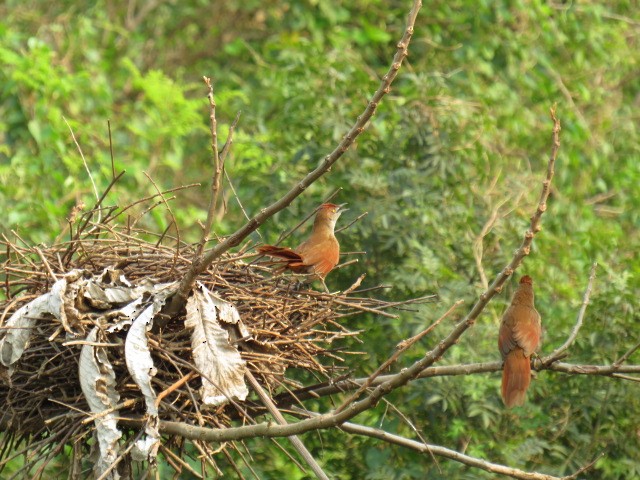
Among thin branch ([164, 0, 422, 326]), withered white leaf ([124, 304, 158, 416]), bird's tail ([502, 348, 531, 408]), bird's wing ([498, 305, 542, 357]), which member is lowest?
bird's tail ([502, 348, 531, 408])

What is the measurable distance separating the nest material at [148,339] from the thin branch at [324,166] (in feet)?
1.26

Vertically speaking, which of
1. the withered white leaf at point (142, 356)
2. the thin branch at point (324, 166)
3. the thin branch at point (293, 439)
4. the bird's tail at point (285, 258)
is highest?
the thin branch at point (324, 166)

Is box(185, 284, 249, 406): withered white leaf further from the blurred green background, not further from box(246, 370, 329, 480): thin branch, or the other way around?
the blurred green background

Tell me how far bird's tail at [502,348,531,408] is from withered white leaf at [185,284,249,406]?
1.92 m

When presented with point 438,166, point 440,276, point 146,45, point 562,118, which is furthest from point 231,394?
point 146,45

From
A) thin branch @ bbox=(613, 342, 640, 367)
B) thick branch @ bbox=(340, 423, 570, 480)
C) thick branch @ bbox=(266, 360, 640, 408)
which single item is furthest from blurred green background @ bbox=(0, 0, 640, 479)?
thin branch @ bbox=(613, 342, 640, 367)

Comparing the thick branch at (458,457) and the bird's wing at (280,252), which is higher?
the bird's wing at (280,252)

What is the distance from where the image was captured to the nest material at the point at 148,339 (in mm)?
4188

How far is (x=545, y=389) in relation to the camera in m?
6.88

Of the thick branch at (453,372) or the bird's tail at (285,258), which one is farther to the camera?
the bird's tail at (285,258)

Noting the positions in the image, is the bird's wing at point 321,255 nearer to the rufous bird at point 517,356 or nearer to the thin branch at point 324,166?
the rufous bird at point 517,356

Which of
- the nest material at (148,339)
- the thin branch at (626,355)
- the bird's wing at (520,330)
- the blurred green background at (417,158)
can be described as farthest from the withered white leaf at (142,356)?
the bird's wing at (520,330)

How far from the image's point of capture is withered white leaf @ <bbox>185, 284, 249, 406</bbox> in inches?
161

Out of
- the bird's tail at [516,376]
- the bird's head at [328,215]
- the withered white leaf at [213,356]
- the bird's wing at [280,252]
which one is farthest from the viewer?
the bird's head at [328,215]
